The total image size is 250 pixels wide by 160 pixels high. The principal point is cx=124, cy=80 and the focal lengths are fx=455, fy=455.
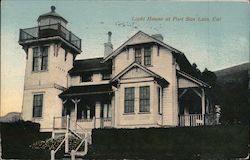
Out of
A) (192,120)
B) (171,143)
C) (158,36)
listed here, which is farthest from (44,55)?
(192,120)

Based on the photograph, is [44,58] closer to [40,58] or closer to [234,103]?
[40,58]

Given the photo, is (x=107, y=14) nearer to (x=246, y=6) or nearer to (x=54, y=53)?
(x=54, y=53)

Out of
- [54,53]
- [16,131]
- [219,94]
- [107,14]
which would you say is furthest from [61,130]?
[219,94]

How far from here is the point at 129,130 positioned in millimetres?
6648

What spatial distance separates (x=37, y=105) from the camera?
689 cm

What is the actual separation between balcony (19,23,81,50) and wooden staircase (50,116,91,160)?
115 centimetres

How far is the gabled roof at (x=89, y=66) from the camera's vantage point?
22.6 ft

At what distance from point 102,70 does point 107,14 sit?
905mm

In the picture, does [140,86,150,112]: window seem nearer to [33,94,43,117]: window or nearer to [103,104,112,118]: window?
[103,104,112,118]: window

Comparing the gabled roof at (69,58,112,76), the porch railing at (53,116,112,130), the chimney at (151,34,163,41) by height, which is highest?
the chimney at (151,34,163,41)

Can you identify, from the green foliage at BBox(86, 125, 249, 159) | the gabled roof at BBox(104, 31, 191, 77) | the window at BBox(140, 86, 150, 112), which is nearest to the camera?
the green foliage at BBox(86, 125, 249, 159)

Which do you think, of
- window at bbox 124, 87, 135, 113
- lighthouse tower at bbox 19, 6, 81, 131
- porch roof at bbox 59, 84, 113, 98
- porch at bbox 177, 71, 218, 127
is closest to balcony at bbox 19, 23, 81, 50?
lighthouse tower at bbox 19, 6, 81, 131

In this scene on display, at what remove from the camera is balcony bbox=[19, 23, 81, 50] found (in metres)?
6.77

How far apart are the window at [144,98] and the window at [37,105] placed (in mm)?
1523
